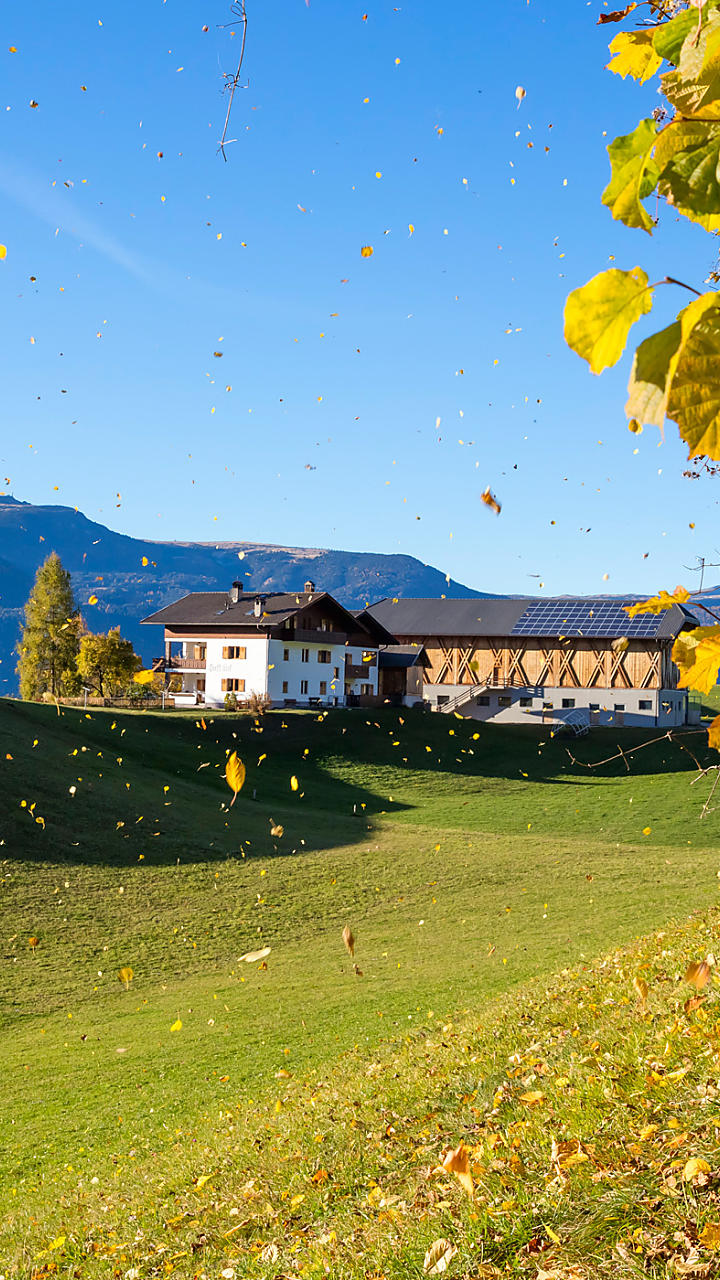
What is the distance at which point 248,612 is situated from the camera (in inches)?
2056

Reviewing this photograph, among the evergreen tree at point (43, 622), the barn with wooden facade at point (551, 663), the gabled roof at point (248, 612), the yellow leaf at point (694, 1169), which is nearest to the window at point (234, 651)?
the gabled roof at point (248, 612)

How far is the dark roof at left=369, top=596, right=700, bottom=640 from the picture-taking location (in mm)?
51031

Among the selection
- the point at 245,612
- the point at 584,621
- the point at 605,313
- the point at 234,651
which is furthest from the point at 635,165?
the point at 584,621

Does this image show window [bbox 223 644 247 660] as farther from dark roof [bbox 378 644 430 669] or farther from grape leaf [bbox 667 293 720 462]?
grape leaf [bbox 667 293 720 462]

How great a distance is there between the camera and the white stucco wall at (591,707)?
5100cm

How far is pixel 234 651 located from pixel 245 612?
2.89m

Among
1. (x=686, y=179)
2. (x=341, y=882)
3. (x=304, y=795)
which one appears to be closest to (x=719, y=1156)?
(x=686, y=179)

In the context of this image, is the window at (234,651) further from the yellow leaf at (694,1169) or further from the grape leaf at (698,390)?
the grape leaf at (698,390)

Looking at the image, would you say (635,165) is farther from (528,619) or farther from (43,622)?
(43,622)

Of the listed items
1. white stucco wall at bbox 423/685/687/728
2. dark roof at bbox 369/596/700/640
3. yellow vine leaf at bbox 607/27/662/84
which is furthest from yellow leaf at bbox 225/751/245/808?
dark roof at bbox 369/596/700/640

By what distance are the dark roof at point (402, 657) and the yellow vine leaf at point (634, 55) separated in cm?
5402

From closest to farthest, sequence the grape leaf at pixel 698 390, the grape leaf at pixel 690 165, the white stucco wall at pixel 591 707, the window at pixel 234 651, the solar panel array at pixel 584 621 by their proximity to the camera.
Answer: the grape leaf at pixel 698 390 → the grape leaf at pixel 690 165 → the window at pixel 234 651 → the solar panel array at pixel 584 621 → the white stucco wall at pixel 591 707

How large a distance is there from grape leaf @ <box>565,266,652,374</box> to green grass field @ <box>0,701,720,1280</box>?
20.1 inches

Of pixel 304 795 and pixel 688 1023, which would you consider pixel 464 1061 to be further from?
pixel 304 795
